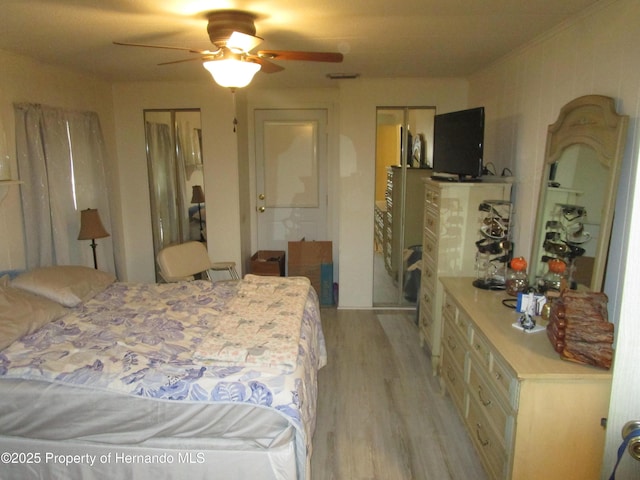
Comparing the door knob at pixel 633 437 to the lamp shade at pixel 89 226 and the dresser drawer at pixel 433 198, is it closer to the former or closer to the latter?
the dresser drawer at pixel 433 198

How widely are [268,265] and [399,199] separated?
158cm

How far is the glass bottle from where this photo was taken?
262cm

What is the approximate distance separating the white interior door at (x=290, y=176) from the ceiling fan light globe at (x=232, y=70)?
2.94m

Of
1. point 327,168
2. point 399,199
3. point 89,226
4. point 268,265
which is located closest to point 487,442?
point 399,199

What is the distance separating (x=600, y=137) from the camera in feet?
6.89

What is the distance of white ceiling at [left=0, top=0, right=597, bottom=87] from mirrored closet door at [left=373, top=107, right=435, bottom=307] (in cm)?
87

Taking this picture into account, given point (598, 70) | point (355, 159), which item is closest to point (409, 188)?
point (355, 159)

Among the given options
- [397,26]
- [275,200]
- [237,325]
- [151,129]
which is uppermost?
[397,26]

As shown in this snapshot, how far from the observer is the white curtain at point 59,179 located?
3.29m

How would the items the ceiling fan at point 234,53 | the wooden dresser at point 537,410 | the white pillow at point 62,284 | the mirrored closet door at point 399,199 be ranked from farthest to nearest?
the mirrored closet door at point 399,199 → the white pillow at point 62,284 → the ceiling fan at point 234,53 → the wooden dresser at point 537,410

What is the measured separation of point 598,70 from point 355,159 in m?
2.59

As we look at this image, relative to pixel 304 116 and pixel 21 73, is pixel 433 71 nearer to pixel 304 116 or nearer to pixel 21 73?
pixel 304 116

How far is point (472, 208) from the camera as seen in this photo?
3215 mm

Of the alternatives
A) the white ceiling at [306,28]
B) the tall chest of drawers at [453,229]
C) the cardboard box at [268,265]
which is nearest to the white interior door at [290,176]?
the cardboard box at [268,265]
